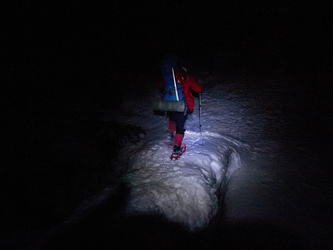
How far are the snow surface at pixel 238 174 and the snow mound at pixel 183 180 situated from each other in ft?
0.04

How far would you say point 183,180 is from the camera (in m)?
3.07

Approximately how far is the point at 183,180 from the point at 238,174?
1531 millimetres

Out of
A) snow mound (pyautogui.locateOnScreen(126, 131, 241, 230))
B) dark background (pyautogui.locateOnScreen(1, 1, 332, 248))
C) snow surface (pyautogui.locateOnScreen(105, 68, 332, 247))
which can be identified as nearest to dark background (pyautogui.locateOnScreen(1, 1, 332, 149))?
dark background (pyautogui.locateOnScreen(1, 1, 332, 248))

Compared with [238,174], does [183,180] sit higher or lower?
higher

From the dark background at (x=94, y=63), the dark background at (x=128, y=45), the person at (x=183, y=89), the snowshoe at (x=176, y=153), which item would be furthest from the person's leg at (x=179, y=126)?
the dark background at (x=128, y=45)

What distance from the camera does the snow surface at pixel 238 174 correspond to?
8.77 feet

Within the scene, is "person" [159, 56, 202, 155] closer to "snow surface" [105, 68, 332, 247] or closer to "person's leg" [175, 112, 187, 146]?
"person's leg" [175, 112, 187, 146]

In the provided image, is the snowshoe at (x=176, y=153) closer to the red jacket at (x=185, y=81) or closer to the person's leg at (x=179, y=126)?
the person's leg at (x=179, y=126)

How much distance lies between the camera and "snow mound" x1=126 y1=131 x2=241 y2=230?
8.61 feet

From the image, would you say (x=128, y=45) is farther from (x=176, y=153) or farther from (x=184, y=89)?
(x=176, y=153)

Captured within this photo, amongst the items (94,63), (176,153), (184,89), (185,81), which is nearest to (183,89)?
(184,89)

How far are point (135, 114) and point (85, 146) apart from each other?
7.36ft

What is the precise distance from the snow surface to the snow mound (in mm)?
14

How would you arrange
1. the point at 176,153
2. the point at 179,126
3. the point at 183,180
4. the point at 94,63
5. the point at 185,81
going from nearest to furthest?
the point at 183,180 < the point at 185,81 < the point at 176,153 < the point at 179,126 < the point at 94,63
